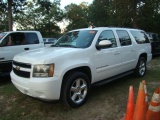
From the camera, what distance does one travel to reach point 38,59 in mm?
3730

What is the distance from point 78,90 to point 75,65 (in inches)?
23.5

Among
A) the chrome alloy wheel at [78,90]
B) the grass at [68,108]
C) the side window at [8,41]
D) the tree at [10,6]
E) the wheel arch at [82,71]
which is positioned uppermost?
the tree at [10,6]

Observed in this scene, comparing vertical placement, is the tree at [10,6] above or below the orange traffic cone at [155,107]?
above

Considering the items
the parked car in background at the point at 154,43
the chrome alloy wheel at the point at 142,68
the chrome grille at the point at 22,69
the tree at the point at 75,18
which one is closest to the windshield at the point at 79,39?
the chrome grille at the point at 22,69

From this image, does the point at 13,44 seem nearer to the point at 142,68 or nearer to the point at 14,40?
the point at 14,40

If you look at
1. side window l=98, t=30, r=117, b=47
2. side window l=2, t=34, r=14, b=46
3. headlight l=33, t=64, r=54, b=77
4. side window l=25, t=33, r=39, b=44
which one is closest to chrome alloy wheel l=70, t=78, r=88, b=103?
headlight l=33, t=64, r=54, b=77

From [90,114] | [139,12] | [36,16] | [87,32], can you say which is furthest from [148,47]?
[36,16]

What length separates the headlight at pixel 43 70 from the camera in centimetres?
363

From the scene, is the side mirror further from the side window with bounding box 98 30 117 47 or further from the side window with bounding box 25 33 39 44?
the side window with bounding box 25 33 39 44

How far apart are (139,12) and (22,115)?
2015cm

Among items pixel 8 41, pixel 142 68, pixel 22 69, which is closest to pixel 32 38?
pixel 8 41

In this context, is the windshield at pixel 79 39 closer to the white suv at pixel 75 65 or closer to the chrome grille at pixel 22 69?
the white suv at pixel 75 65

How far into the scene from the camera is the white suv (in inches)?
144

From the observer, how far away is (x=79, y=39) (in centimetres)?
486
